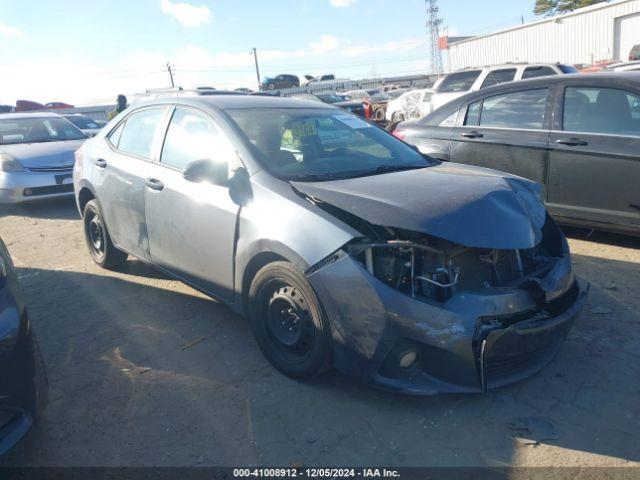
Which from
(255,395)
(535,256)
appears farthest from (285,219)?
(535,256)

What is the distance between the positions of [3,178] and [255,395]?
6845 mm

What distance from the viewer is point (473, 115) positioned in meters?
5.99

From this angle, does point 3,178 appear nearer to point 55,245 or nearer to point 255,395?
point 55,245

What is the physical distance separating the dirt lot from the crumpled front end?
23 cm

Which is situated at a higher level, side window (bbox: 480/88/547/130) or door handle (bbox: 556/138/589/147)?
Answer: side window (bbox: 480/88/547/130)

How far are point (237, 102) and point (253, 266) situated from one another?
150 centimetres

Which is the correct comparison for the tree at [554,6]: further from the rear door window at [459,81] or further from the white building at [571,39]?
the rear door window at [459,81]

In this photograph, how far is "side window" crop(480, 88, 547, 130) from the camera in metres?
5.47

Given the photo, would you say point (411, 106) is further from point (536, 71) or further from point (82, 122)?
point (82, 122)

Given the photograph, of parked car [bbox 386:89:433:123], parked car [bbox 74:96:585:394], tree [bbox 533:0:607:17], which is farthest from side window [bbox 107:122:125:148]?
tree [bbox 533:0:607:17]

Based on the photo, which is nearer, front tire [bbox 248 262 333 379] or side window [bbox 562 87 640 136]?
front tire [bbox 248 262 333 379]

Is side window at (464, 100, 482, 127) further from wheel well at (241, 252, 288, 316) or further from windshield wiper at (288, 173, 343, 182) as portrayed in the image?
wheel well at (241, 252, 288, 316)

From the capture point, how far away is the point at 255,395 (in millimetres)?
3141

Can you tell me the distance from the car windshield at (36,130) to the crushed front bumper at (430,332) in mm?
8145
